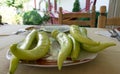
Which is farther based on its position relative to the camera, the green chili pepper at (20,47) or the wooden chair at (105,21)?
the wooden chair at (105,21)

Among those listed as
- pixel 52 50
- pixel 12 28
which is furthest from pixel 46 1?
pixel 52 50

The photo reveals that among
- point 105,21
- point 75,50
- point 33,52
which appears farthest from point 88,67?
point 105,21

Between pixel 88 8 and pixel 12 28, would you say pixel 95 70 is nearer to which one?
pixel 12 28

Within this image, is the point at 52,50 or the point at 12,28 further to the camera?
the point at 12,28

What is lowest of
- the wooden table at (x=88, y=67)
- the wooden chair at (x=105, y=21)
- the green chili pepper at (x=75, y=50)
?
the wooden table at (x=88, y=67)

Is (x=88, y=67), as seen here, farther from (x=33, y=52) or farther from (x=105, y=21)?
(x=105, y=21)

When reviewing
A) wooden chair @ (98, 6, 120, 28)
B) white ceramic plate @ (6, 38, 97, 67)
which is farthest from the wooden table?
wooden chair @ (98, 6, 120, 28)

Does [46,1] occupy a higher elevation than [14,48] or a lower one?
higher

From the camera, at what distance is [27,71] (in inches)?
22.1

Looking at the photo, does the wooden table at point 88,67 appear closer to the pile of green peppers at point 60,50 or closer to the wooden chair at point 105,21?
the pile of green peppers at point 60,50

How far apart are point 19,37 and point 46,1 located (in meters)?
2.23

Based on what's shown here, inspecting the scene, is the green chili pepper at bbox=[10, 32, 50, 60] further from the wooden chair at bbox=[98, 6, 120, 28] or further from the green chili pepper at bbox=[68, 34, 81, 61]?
the wooden chair at bbox=[98, 6, 120, 28]

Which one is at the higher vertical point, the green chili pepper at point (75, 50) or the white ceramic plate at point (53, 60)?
the green chili pepper at point (75, 50)

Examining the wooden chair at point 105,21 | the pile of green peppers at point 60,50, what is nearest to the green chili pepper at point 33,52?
the pile of green peppers at point 60,50
